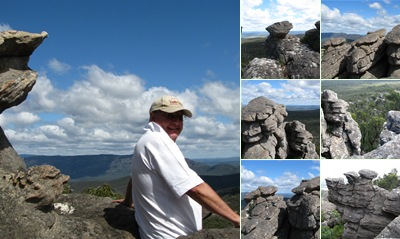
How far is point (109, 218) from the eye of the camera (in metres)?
7.71

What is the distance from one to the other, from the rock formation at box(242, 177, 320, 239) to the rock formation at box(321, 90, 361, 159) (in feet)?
33.0

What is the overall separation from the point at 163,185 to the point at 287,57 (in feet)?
53.0

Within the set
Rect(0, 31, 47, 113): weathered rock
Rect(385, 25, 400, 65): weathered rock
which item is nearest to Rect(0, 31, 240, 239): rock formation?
Rect(0, 31, 47, 113): weathered rock

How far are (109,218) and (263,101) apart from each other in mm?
17669

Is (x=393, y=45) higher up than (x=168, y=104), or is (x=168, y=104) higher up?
(x=393, y=45)

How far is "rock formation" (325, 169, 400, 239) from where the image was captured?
34.2 m

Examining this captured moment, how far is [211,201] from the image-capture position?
6156mm

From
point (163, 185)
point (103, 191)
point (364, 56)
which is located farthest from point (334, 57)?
point (163, 185)

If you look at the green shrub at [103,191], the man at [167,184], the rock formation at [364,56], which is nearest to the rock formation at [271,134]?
the rock formation at [364,56]

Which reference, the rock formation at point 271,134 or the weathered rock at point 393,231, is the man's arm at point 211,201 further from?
the weathered rock at point 393,231

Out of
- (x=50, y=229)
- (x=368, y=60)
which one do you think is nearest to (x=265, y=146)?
(x=368, y=60)

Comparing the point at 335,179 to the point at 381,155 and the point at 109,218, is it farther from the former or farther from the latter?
the point at 109,218

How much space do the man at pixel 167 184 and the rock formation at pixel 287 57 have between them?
1158 cm

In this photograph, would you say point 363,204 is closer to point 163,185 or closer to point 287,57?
point 287,57
